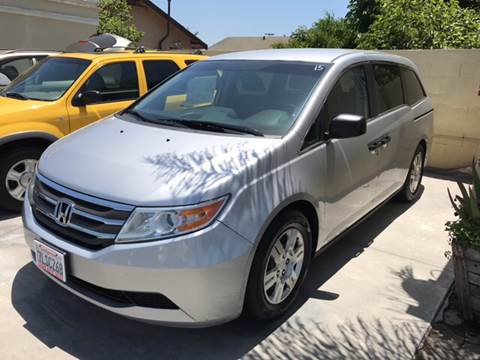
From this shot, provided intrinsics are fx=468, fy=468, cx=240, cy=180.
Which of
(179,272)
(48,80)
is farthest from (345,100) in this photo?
(48,80)

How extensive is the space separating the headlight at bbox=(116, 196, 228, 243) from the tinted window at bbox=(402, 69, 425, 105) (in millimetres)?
3272

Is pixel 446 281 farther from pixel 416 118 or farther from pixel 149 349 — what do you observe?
pixel 149 349

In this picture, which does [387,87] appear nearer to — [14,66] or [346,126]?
[346,126]

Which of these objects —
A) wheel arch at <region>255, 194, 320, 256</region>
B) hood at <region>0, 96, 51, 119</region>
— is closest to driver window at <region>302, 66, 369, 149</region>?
wheel arch at <region>255, 194, 320, 256</region>

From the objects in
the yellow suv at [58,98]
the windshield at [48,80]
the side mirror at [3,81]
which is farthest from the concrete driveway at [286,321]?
the side mirror at [3,81]

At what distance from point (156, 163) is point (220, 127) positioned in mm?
638

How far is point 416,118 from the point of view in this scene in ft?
16.4

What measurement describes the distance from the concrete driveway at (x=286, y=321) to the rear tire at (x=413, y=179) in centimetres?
123

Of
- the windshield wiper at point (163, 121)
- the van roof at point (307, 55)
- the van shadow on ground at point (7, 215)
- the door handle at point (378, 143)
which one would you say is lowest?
the van shadow on ground at point (7, 215)

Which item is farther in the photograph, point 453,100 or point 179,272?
point 453,100

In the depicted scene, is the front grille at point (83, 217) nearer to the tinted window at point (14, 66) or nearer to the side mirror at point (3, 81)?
the side mirror at point (3, 81)

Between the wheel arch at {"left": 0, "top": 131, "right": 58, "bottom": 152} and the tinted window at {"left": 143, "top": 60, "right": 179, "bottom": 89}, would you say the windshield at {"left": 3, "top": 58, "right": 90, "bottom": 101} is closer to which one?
the wheel arch at {"left": 0, "top": 131, "right": 58, "bottom": 152}

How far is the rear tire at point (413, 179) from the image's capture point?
5180 millimetres

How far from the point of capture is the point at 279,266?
2.95m
